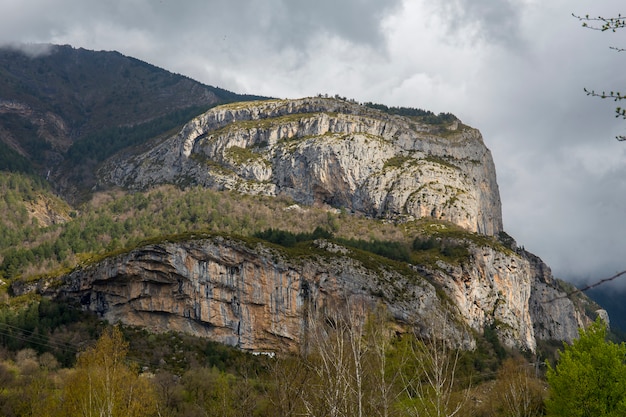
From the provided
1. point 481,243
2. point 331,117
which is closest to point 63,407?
point 481,243

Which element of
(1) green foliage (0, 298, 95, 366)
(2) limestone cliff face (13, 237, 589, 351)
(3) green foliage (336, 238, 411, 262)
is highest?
(3) green foliage (336, 238, 411, 262)

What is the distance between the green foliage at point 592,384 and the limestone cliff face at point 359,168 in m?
126

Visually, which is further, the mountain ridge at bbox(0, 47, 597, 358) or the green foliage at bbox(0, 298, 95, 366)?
the mountain ridge at bbox(0, 47, 597, 358)

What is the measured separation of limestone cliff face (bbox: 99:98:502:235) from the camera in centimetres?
16425

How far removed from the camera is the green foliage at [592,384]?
2903cm

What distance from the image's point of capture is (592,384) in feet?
97.2

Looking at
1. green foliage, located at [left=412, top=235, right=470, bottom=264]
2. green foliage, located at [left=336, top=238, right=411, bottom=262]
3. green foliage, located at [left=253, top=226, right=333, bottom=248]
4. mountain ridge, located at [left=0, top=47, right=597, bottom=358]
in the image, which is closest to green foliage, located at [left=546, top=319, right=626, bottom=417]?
mountain ridge, located at [left=0, top=47, right=597, bottom=358]

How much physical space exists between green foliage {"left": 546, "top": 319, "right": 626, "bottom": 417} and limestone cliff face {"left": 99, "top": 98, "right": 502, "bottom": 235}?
126m

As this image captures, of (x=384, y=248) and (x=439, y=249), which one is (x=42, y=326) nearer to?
(x=384, y=248)

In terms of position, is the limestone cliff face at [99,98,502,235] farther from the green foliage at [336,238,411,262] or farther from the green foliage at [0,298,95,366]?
the green foliage at [0,298,95,366]

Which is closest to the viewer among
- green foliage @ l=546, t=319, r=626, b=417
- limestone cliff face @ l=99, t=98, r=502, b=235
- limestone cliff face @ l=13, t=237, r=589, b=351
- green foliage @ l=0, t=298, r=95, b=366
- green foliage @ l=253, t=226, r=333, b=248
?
green foliage @ l=546, t=319, r=626, b=417

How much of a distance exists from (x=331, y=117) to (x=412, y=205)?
53.9 meters

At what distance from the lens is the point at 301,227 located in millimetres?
152625

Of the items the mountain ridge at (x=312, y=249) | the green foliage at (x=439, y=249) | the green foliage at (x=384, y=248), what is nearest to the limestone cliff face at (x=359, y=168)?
the mountain ridge at (x=312, y=249)
